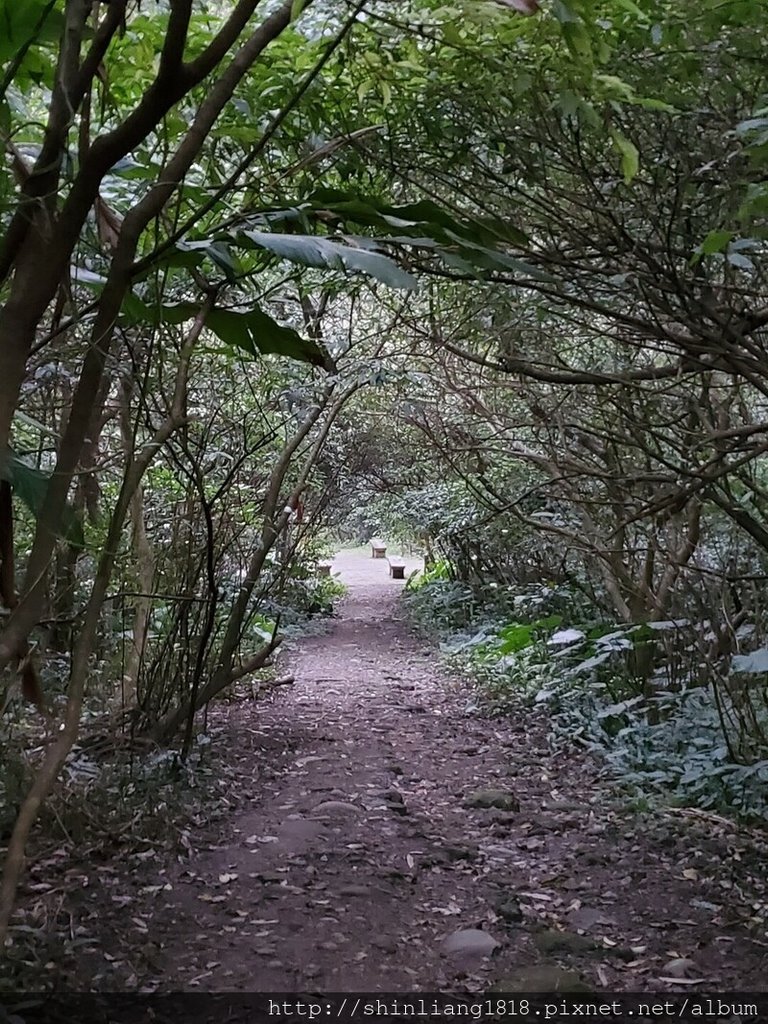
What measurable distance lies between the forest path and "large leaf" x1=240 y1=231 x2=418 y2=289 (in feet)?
6.30

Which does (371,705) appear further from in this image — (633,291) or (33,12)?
(33,12)

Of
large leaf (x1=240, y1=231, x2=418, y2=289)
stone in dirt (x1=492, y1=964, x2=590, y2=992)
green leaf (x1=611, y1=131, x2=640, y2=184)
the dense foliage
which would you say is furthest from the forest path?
green leaf (x1=611, y1=131, x2=640, y2=184)

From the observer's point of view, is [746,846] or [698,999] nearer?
[698,999]

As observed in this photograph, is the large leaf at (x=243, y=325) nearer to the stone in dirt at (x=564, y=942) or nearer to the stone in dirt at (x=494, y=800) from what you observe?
the stone in dirt at (x=564, y=942)

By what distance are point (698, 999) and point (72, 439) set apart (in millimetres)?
2178

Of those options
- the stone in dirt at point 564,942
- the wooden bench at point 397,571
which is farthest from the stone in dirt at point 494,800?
the wooden bench at point 397,571

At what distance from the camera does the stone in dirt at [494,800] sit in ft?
13.1

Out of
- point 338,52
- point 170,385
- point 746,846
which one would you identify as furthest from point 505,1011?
point 170,385

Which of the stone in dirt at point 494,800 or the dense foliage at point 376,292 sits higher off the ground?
the dense foliage at point 376,292

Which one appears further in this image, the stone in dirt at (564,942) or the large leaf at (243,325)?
the stone in dirt at (564,942)

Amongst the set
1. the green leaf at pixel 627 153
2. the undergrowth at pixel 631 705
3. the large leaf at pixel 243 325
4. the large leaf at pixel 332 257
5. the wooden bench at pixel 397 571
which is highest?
the wooden bench at pixel 397 571

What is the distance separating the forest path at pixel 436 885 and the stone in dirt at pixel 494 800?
0.03 m

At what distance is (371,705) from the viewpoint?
6.27 metres

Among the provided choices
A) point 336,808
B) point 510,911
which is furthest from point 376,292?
point 510,911
